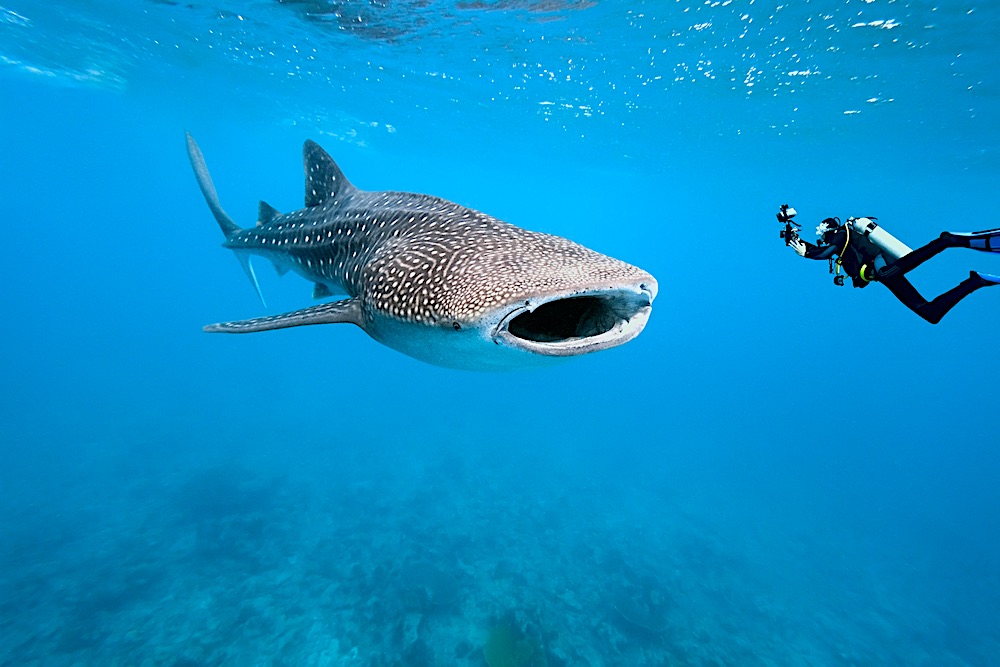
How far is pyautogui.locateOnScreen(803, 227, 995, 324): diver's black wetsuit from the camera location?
13.4ft

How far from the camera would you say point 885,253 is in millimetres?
4555

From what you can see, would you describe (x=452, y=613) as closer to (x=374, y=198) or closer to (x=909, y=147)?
(x=374, y=198)

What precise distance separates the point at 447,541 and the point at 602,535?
5.77 metres

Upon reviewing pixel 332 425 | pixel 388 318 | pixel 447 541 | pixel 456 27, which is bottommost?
pixel 332 425

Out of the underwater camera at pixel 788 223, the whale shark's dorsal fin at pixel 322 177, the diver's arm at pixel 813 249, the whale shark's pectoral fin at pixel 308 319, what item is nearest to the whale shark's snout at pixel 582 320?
the whale shark's pectoral fin at pixel 308 319

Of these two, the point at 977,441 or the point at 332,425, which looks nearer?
the point at 332,425

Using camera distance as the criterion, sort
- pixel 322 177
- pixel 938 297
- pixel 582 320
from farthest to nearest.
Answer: pixel 322 177 < pixel 938 297 < pixel 582 320

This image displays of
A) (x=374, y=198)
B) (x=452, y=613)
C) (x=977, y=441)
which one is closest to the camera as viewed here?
(x=374, y=198)

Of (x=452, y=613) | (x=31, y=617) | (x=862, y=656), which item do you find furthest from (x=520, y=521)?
(x=31, y=617)

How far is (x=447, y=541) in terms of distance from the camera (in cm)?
1417

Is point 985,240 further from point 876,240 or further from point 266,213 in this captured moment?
point 266,213

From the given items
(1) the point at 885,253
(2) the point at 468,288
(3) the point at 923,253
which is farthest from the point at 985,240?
(2) the point at 468,288

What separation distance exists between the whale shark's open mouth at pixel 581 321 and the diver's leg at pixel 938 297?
10.7ft

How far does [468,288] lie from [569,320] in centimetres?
80
